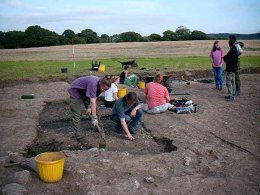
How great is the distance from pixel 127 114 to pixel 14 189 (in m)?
3.98

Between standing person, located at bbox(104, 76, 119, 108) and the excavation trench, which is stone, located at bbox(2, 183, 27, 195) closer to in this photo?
the excavation trench

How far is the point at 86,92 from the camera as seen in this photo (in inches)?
301

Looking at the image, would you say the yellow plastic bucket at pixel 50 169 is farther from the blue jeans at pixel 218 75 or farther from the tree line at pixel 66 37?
the tree line at pixel 66 37

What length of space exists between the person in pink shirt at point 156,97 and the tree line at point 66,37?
48.8 m

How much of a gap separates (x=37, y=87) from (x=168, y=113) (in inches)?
296

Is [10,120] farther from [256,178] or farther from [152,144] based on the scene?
[256,178]

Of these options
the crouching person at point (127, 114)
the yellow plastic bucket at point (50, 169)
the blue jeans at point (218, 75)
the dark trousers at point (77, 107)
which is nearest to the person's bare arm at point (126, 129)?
the crouching person at point (127, 114)

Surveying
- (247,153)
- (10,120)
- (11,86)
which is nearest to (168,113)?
(247,153)

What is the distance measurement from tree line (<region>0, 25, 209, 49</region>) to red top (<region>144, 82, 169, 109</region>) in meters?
48.9

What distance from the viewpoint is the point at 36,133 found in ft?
29.0

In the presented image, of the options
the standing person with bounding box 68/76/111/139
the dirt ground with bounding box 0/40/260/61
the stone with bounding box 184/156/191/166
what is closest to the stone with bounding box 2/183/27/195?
the standing person with bounding box 68/76/111/139

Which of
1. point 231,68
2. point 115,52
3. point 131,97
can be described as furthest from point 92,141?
point 115,52

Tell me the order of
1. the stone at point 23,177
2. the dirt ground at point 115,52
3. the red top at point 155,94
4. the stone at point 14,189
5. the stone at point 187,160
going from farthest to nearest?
the dirt ground at point 115,52
the red top at point 155,94
the stone at point 187,160
the stone at point 23,177
the stone at point 14,189

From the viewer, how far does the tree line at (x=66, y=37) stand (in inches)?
2352
